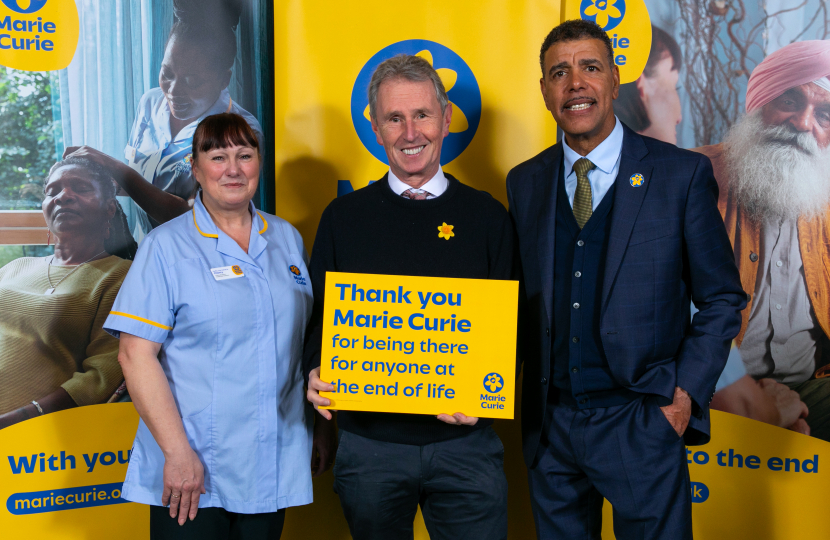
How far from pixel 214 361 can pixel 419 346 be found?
22.6 inches

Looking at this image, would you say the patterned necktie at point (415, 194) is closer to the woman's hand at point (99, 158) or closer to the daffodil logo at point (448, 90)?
the daffodil logo at point (448, 90)

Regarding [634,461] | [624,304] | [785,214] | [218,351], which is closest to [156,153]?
[218,351]

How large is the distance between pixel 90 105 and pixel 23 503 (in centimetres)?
162

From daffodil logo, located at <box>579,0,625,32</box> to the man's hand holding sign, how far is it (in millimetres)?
1526

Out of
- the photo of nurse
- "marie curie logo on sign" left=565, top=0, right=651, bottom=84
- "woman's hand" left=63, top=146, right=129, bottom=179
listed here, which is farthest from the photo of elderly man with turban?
"woman's hand" left=63, top=146, right=129, bottom=179

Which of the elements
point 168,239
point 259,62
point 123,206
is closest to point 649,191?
point 168,239

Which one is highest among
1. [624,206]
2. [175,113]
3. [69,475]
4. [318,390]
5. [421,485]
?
Result: [175,113]

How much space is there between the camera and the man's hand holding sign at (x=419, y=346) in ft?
4.98

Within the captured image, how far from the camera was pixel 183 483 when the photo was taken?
5.00 ft

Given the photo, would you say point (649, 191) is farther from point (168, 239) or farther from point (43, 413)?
point (43, 413)

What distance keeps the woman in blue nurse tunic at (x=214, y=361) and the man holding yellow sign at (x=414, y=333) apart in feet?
0.49

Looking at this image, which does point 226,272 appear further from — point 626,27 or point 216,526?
point 626,27

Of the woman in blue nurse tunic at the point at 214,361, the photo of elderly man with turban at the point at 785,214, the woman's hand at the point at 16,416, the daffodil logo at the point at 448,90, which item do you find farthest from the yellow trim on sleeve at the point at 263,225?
the photo of elderly man with turban at the point at 785,214

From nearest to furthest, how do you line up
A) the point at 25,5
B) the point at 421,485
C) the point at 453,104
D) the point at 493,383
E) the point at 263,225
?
the point at 493,383
the point at 421,485
the point at 263,225
the point at 25,5
the point at 453,104
